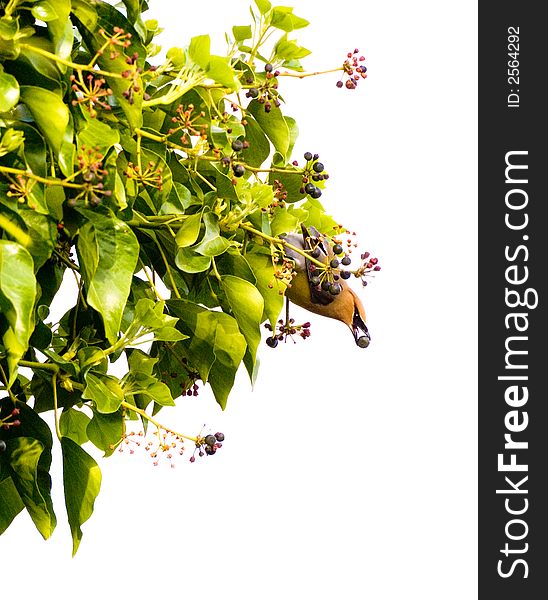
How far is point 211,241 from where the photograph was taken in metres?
1.14

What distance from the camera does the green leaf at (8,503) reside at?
1.17m

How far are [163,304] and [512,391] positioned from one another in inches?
22.8

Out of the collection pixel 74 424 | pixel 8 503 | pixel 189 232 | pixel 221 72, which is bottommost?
pixel 8 503

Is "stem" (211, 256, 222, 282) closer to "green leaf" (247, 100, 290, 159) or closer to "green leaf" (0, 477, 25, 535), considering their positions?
"green leaf" (247, 100, 290, 159)

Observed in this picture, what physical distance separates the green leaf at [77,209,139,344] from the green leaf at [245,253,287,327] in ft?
0.59

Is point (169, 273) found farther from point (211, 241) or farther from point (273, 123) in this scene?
point (273, 123)

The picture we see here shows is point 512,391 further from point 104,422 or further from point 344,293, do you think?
point 104,422

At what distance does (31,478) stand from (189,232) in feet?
0.87

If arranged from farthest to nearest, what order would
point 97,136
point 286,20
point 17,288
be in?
point 286,20 → point 97,136 → point 17,288

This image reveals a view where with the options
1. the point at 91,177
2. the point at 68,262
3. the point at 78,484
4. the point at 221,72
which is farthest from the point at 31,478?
the point at 221,72

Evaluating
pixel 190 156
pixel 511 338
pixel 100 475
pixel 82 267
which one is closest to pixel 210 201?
pixel 190 156

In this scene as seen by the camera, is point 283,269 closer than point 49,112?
No

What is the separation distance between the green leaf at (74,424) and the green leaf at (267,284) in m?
0.22

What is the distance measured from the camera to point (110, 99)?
1111mm
